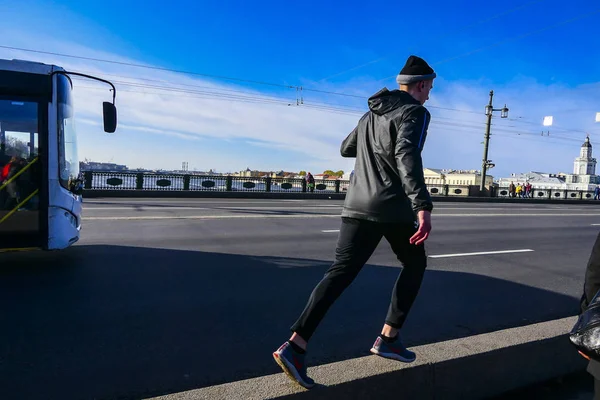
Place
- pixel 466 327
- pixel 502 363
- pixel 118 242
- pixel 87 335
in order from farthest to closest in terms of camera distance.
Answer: pixel 118 242, pixel 466 327, pixel 87 335, pixel 502 363

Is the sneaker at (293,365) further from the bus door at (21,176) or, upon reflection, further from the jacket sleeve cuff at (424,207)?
the bus door at (21,176)

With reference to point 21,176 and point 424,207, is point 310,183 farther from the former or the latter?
point 424,207

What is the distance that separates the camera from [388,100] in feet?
8.17

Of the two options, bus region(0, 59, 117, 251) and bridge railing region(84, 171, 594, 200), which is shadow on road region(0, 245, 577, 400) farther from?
bridge railing region(84, 171, 594, 200)

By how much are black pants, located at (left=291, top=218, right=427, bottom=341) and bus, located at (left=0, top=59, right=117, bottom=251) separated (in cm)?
436

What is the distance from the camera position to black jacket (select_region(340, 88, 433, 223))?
2.27 metres

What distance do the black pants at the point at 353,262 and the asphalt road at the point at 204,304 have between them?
777mm

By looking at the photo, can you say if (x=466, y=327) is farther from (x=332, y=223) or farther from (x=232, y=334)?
(x=332, y=223)

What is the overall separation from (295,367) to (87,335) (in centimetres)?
203

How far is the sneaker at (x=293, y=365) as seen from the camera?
2.28 meters

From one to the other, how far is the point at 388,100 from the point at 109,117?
5.18 m

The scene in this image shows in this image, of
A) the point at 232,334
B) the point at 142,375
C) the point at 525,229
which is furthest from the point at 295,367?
the point at 525,229

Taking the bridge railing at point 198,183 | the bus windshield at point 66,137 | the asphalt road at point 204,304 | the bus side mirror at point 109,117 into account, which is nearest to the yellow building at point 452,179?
the bridge railing at point 198,183

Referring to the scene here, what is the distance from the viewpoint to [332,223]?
37.2 ft
